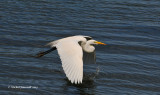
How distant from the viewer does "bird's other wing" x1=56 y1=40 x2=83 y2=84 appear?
6.73m

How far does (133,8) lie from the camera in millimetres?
14977

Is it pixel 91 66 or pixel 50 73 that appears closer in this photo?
pixel 50 73

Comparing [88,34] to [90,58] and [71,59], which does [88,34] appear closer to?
[90,58]

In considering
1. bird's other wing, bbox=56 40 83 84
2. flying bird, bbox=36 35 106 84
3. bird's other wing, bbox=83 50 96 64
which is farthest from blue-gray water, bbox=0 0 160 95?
bird's other wing, bbox=56 40 83 84

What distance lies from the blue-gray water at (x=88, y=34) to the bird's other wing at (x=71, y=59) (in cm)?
79

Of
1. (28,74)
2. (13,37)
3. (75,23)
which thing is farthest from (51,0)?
(28,74)

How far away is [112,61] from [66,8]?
5141 millimetres

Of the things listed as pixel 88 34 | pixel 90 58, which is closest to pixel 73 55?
pixel 90 58

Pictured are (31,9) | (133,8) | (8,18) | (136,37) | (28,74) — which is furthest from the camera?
(133,8)

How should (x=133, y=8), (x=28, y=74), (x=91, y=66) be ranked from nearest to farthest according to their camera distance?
1. (x=28, y=74)
2. (x=91, y=66)
3. (x=133, y=8)

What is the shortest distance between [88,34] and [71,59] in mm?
4860

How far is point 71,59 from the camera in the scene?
7133mm

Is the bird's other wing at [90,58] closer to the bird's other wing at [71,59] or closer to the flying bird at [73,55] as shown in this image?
the flying bird at [73,55]

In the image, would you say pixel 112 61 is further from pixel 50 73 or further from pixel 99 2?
pixel 99 2
